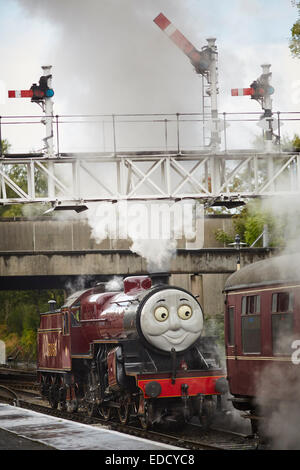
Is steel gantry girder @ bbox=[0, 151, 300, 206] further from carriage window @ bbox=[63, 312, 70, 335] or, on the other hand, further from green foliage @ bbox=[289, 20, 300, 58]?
green foliage @ bbox=[289, 20, 300, 58]

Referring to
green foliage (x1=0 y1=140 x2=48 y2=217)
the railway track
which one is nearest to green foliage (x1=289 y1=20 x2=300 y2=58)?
the railway track

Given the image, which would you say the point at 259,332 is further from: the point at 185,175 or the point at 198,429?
the point at 185,175

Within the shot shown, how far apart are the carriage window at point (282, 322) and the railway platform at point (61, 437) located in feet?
6.80

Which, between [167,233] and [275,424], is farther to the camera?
[167,233]

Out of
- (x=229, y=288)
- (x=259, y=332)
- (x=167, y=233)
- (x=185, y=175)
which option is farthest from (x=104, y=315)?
(x=259, y=332)

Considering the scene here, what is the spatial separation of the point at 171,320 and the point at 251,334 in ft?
12.1

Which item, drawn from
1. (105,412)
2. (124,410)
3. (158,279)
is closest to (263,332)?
(158,279)

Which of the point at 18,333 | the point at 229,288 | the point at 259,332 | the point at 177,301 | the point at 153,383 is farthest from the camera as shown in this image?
the point at 18,333

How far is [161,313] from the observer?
51.8 feet

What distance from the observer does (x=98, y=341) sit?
17094 millimetres

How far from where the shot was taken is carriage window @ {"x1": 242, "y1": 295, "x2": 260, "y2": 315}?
40.1 feet

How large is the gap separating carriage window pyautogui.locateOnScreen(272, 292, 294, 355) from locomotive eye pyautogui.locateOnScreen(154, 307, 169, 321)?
4464 millimetres

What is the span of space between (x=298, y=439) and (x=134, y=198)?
8092mm

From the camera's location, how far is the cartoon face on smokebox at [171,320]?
618 inches
